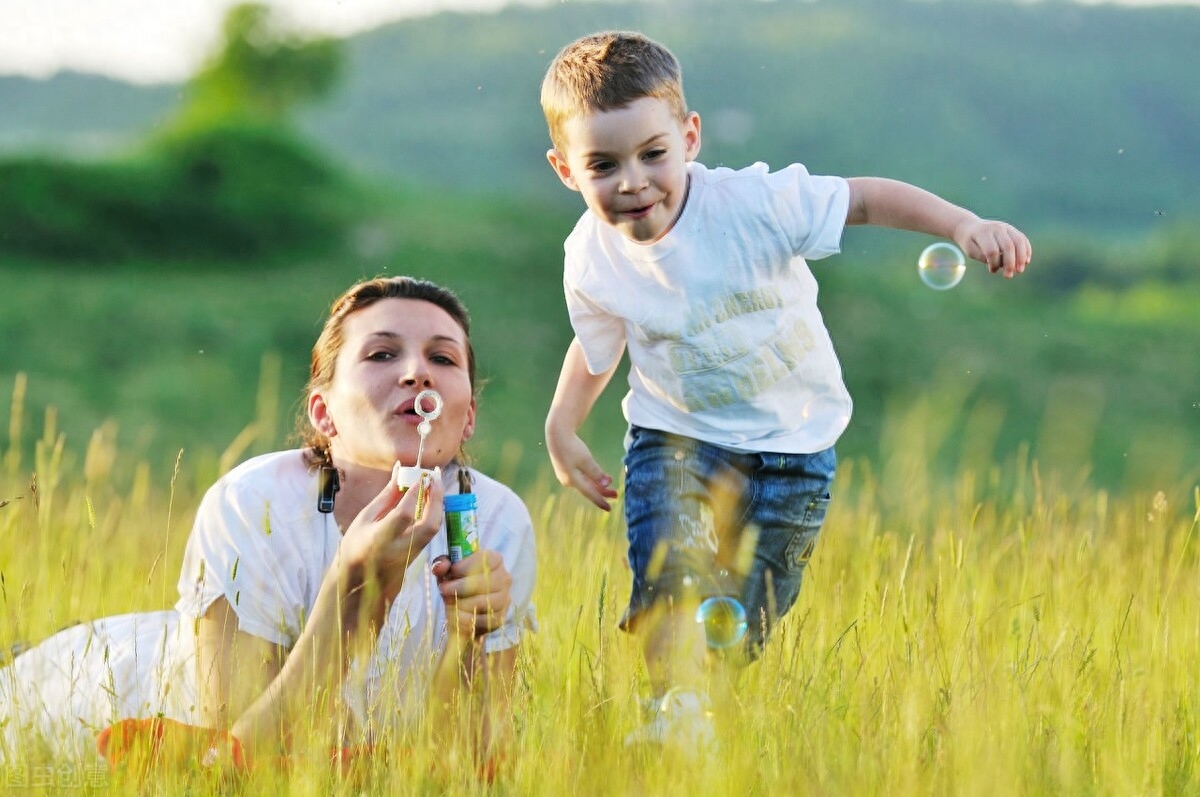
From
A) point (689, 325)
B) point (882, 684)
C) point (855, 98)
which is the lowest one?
point (882, 684)

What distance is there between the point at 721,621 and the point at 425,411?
0.87m

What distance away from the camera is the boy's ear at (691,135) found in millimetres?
3659

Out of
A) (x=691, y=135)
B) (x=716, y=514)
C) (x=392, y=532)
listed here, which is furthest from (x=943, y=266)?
(x=392, y=532)

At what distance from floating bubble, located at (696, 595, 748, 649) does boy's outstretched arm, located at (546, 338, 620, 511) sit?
1.31 feet

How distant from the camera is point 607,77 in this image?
3471mm

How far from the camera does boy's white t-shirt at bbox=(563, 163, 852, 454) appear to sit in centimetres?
361

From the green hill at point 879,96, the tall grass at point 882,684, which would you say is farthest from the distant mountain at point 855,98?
the tall grass at point 882,684

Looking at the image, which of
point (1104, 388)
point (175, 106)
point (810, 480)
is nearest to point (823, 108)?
point (1104, 388)

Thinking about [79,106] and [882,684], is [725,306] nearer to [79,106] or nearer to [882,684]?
[882,684]

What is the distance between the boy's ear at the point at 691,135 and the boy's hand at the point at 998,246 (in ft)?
2.43

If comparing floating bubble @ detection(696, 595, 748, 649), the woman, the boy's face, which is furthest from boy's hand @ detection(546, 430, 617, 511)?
the boy's face

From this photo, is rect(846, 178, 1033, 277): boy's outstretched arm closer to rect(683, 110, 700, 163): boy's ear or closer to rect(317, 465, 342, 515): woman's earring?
rect(683, 110, 700, 163): boy's ear

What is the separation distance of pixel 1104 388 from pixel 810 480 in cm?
2661

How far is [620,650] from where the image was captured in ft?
11.0
